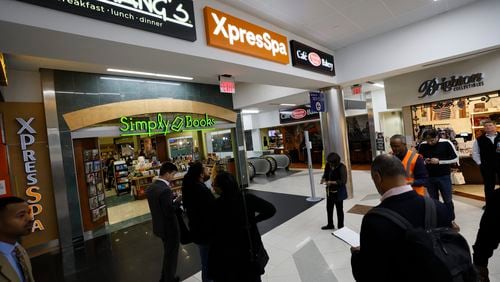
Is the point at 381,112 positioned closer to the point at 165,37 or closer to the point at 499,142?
the point at 499,142

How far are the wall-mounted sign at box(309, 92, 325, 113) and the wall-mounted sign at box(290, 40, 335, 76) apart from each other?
557mm

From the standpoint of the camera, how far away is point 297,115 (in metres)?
11.4

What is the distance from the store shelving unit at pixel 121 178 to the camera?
8938 mm

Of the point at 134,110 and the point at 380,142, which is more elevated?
the point at 134,110

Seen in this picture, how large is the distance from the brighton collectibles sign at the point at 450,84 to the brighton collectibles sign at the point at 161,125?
19.3 feet

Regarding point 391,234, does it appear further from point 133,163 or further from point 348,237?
point 133,163

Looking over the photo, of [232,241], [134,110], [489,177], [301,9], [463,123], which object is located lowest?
[489,177]

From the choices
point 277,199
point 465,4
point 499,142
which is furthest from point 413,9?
point 277,199

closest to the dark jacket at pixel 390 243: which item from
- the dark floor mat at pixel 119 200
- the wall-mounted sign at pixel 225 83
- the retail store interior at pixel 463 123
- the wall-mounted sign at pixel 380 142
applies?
the wall-mounted sign at pixel 225 83

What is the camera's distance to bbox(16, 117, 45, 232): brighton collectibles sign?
451 centimetres

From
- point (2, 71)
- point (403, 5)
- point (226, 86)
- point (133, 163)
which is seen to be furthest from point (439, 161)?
point (133, 163)

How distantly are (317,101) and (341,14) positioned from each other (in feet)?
6.96

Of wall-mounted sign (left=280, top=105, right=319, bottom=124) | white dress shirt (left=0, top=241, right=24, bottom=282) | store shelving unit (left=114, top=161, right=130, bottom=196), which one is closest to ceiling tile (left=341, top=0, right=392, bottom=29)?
white dress shirt (left=0, top=241, right=24, bottom=282)

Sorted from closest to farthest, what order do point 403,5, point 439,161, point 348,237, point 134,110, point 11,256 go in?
point 11,256
point 348,237
point 439,161
point 403,5
point 134,110
